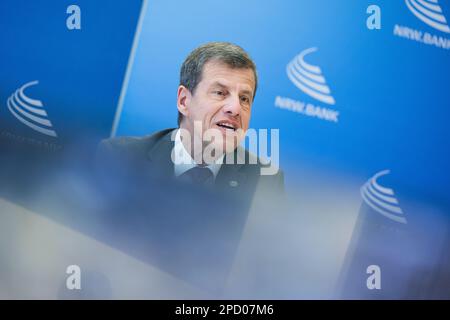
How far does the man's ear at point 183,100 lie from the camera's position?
249cm

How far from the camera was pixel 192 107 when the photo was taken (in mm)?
2480

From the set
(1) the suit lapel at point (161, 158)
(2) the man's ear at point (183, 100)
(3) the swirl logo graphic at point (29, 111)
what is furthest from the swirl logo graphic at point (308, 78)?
(3) the swirl logo graphic at point (29, 111)

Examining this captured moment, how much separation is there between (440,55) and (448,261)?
0.94 meters

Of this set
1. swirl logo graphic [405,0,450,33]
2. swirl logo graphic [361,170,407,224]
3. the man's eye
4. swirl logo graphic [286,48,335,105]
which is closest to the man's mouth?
the man's eye

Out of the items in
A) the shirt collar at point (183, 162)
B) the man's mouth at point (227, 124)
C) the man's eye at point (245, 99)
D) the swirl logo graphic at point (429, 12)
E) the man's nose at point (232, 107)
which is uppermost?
the swirl logo graphic at point (429, 12)

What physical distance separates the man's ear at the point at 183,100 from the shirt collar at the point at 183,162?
0.11 m

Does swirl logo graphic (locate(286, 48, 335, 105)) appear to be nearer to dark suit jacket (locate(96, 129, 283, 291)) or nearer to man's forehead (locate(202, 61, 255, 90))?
man's forehead (locate(202, 61, 255, 90))

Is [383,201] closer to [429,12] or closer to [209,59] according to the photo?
[429,12]

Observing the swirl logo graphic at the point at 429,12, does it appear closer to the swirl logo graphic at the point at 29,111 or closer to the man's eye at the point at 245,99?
the man's eye at the point at 245,99

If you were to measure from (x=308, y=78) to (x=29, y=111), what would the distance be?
1265mm

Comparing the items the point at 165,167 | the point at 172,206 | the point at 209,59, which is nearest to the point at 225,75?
the point at 209,59

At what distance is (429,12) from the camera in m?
2.55

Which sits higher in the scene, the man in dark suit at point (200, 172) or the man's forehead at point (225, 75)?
the man's forehead at point (225, 75)
